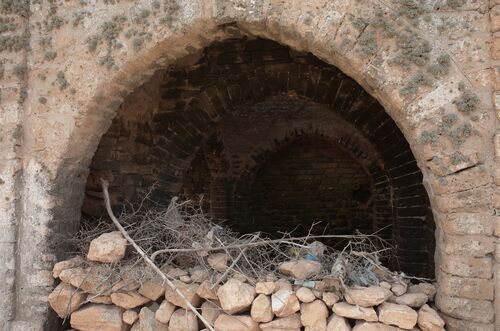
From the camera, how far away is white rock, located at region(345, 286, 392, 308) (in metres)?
2.18

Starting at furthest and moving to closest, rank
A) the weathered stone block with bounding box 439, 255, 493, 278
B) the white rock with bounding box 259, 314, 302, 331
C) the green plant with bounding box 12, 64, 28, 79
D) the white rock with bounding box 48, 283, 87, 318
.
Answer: the green plant with bounding box 12, 64, 28, 79 → the white rock with bounding box 48, 283, 87, 318 → the white rock with bounding box 259, 314, 302, 331 → the weathered stone block with bounding box 439, 255, 493, 278

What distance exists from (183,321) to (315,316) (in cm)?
75

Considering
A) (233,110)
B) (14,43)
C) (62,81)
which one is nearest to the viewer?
(62,81)

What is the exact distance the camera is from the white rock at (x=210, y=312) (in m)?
2.43

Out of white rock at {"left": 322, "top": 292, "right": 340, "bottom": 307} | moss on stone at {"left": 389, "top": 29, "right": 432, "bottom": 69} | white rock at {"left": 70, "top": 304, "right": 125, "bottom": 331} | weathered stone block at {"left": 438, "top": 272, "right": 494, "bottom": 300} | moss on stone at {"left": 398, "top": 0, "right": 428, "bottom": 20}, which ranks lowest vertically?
white rock at {"left": 70, "top": 304, "right": 125, "bottom": 331}

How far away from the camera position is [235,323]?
2.32 meters

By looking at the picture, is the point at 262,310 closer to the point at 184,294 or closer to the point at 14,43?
the point at 184,294

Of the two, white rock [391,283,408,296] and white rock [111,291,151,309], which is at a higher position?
white rock [391,283,408,296]

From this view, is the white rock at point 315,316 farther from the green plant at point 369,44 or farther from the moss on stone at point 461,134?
the green plant at point 369,44

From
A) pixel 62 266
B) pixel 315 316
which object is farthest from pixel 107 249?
pixel 315 316

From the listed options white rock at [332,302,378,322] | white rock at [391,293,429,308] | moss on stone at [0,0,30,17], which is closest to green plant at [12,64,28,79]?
moss on stone at [0,0,30,17]

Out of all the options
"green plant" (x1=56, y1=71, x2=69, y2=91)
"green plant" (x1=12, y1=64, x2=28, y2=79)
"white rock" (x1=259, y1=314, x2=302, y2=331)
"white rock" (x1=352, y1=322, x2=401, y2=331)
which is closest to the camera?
"white rock" (x1=352, y1=322, x2=401, y2=331)

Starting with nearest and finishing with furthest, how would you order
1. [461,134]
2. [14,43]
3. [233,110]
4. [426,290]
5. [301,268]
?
[461,134]
[426,290]
[301,268]
[14,43]
[233,110]

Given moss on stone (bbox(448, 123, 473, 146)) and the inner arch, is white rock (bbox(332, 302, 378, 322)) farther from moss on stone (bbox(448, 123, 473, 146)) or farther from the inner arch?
the inner arch
